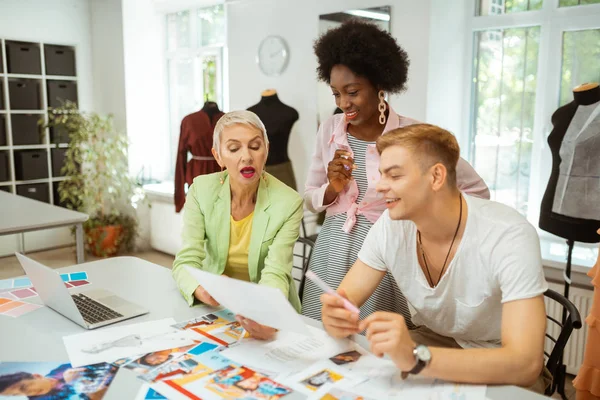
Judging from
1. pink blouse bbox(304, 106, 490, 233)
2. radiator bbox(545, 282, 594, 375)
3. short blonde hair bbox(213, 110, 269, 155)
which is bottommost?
radiator bbox(545, 282, 594, 375)

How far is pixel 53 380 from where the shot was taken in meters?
1.17

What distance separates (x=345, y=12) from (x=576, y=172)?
6.01ft

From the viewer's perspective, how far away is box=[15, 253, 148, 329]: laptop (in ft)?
4.80

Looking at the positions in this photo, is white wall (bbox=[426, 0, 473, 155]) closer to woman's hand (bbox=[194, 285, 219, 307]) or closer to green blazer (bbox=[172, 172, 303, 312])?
green blazer (bbox=[172, 172, 303, 312])

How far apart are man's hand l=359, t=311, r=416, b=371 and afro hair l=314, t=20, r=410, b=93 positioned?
1.02 meters

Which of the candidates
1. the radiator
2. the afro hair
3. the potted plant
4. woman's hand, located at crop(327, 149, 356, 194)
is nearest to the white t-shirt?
woman's hand, located at crop(327, 149, 356, 194)

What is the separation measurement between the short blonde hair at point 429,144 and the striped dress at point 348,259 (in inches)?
20.9

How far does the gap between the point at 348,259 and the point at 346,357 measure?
2.07ft

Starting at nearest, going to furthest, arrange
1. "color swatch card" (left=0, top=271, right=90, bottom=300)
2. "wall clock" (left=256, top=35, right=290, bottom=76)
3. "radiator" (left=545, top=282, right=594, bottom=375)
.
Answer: "color swatch card" (left=0, top=271, right=90, bottom=300) → "radiator" (left=545, top=282, right=594, bottom=375) → "wall clock" (left=256, top=35, right=290, bottom=76)

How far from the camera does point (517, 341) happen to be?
1.15 meters

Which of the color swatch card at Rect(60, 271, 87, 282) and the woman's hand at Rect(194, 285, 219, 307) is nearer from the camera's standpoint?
the woman's hand at Rect(194, 285, 219, 307)

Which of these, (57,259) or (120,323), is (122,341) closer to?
(120,323)

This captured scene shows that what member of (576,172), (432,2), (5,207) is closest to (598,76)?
(576,172)

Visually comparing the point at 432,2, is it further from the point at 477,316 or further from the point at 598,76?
the point at 477,316
